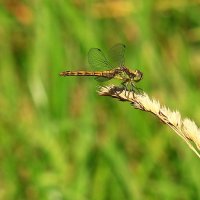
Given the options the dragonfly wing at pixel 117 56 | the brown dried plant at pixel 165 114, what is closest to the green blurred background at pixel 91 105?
the dragonfly wing at pixel 117 56

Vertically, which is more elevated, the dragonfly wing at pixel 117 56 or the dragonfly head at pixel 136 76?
the dragonfly wing at pixel 117 56

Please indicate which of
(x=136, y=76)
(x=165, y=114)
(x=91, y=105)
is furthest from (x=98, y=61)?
(x=91, y=105)

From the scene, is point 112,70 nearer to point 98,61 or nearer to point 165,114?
point 98,61

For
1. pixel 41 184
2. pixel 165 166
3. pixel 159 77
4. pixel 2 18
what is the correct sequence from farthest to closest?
pixel 2 18, pixel 159 77, pixel 165 166, pixel 41 184

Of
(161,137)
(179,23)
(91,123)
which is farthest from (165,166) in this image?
(179,23)

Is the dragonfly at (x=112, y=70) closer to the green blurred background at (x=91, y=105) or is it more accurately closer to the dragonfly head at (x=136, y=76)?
the dragonfly head at (x=136, y=76)

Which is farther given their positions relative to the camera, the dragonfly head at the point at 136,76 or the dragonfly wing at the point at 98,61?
the dragonfly wing at the point at 98,61

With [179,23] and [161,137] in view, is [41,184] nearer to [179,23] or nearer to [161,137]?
[161,137]
